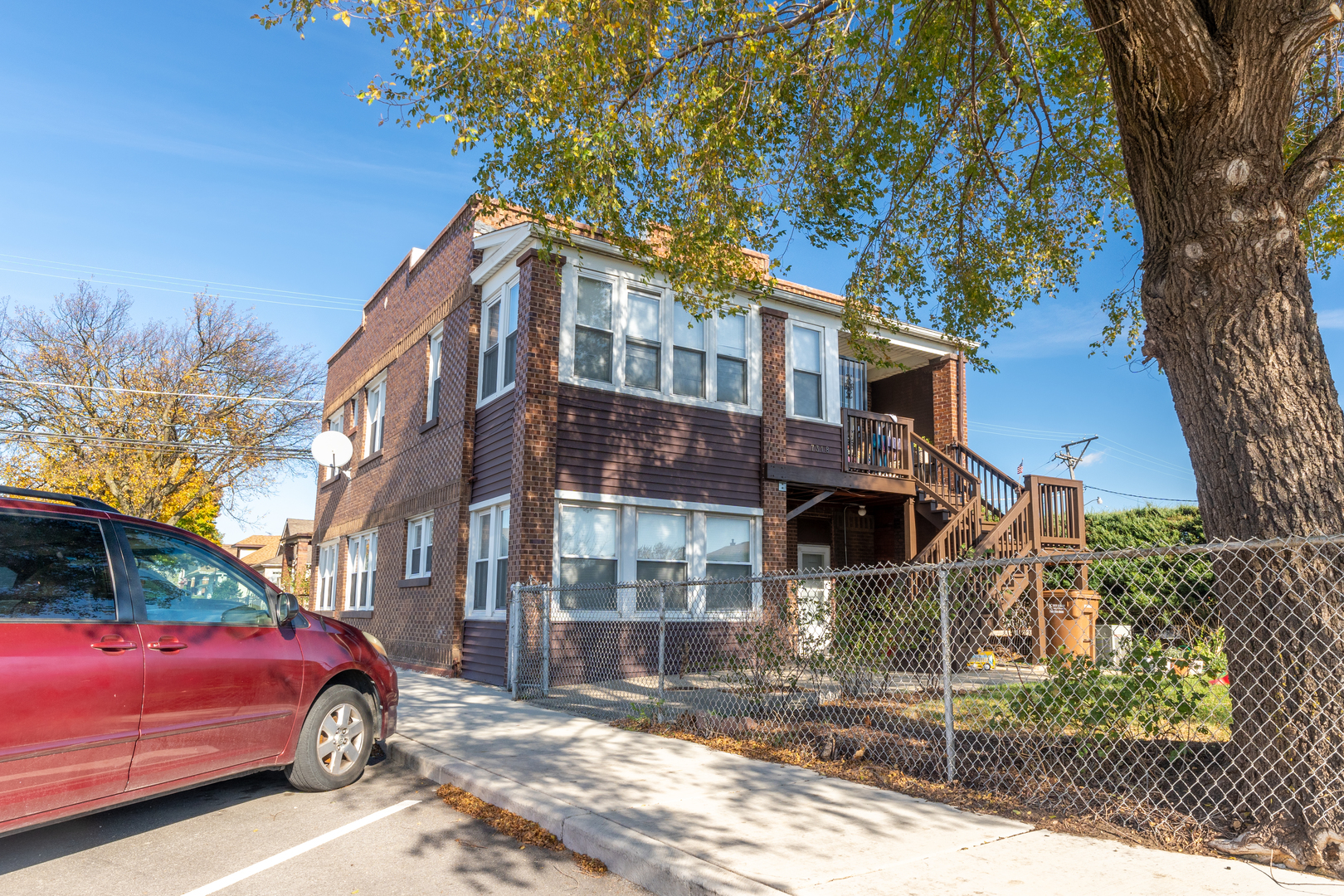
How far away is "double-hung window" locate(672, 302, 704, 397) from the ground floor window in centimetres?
339

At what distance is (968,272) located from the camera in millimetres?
10648

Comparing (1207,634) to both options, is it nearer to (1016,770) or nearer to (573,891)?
(1016,770)

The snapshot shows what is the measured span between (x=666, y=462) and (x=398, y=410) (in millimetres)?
6903

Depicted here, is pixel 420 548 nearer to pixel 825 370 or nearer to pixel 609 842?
pixel 825 370

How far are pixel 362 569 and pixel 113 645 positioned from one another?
14.7m

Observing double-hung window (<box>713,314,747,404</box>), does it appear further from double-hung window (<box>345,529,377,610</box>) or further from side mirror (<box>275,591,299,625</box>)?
side mirror (<box>275,591,299,625</box>)

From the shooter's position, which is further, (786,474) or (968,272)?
(786,474)

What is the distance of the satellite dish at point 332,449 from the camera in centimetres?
1902

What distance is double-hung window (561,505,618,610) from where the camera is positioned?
40.0 feet

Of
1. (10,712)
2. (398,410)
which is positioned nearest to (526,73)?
(10,712)

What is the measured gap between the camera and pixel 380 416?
18.8 m

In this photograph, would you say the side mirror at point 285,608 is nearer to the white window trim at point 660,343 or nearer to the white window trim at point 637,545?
the white window trim at point 637,545

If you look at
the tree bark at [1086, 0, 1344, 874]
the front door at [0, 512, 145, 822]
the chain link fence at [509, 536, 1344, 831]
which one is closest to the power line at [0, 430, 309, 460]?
the chain link fence at [509, 536, 1344, 831]

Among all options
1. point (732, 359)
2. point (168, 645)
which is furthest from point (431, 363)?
point (168, 645)
